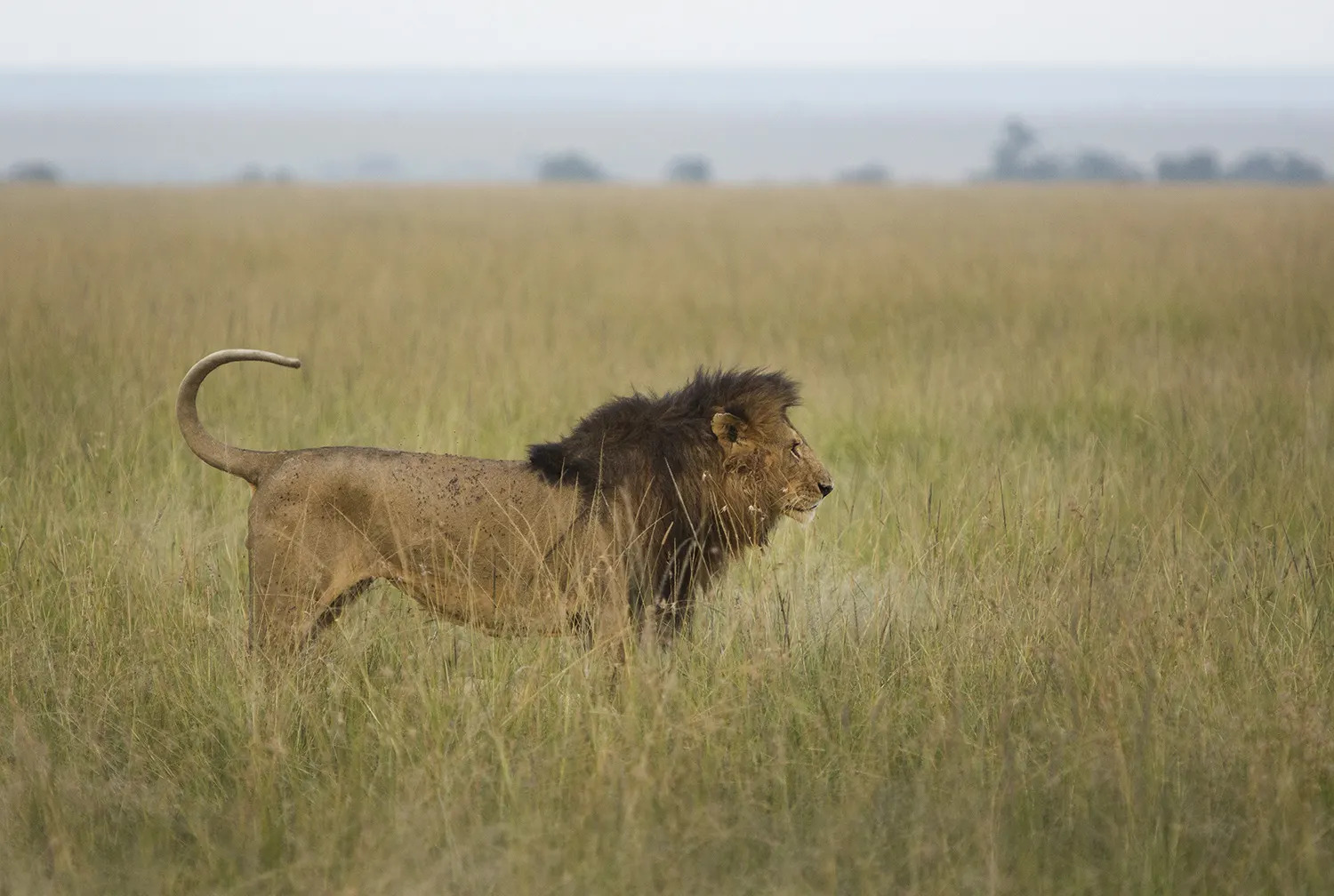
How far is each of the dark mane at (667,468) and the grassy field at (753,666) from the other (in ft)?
0.83

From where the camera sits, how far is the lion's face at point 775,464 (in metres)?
4.09

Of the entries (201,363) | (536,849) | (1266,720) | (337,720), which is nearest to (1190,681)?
(1266,720)

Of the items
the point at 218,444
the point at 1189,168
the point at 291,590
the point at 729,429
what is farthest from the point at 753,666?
the point at 1189,168

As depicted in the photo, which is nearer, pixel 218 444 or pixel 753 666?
pixel 753 666

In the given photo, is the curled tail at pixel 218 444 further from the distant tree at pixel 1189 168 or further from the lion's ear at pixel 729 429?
the distant tree at pixel 1189 168

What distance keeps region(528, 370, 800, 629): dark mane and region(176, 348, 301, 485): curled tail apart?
27.3 inches

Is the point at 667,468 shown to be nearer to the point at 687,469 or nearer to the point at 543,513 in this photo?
the point at 687,469

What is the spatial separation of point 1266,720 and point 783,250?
1662 cm

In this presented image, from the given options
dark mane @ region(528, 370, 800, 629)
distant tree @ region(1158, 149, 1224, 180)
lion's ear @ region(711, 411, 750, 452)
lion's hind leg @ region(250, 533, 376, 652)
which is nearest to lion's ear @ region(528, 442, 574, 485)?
dark mane @ region(528, 370, 800, 629)

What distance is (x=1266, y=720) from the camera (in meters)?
3.71

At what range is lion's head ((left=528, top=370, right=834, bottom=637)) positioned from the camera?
13.2 ft

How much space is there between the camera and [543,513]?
399cm

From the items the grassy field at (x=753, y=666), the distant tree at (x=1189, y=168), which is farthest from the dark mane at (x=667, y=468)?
the distant tree at (x=1189, y=168)

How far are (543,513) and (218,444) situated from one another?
0.86 meters
